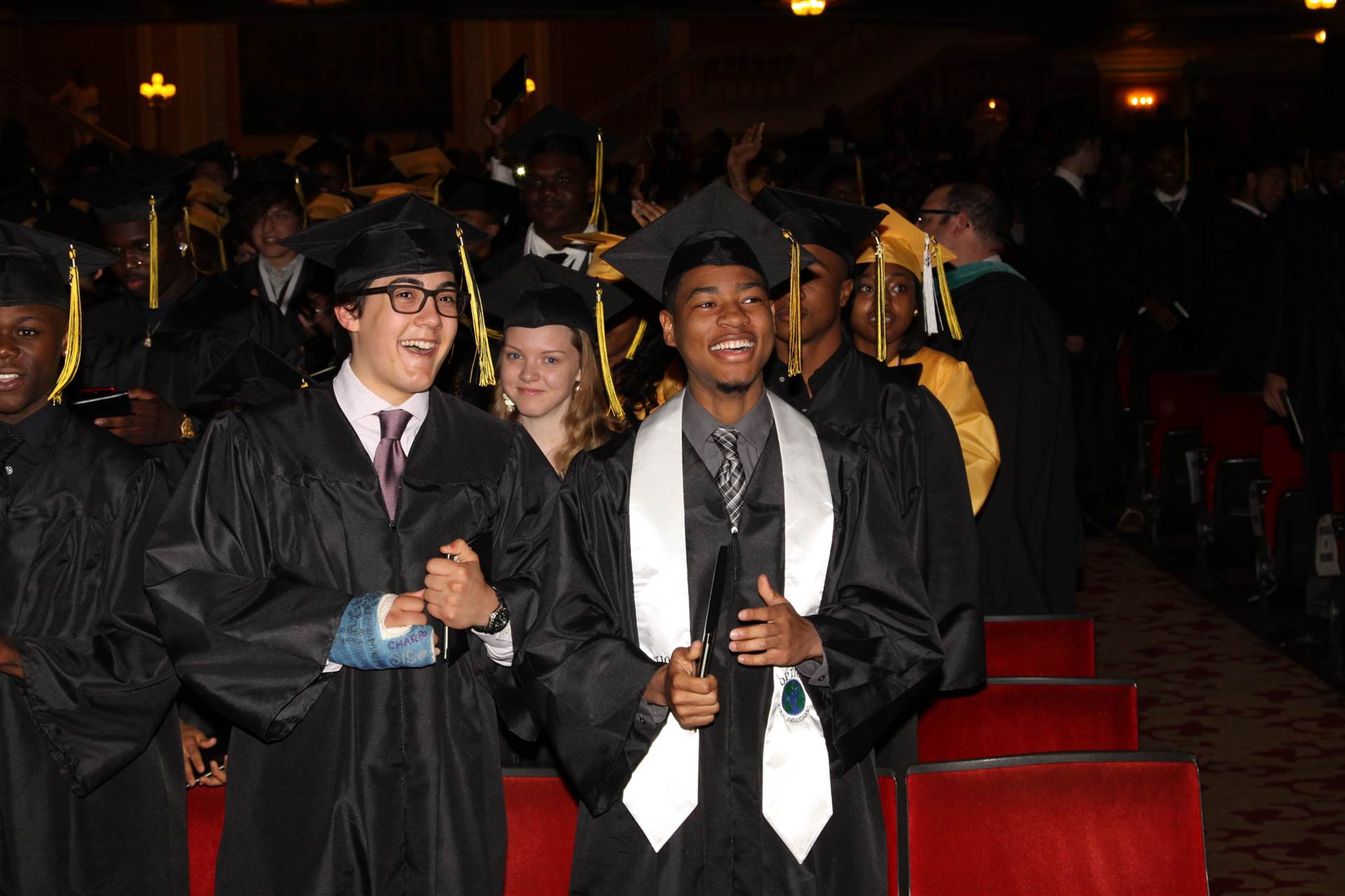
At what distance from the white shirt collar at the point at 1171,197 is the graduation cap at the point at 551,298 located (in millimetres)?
7264

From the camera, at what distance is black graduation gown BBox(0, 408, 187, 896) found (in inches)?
118

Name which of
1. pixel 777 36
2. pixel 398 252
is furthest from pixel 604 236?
pixel 777 36

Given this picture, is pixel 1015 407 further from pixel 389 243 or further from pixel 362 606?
pixel 362 606

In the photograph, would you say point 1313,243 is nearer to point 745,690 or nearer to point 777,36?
point 745,690

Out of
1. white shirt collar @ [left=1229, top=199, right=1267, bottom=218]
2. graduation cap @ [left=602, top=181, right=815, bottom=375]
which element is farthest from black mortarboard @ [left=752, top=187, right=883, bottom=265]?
white shirt collar @ [left=1229, top=199, right=1267, bottom=218]

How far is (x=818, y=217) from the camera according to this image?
3920 mm

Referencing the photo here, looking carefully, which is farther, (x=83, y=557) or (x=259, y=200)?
(x=259, y=200)

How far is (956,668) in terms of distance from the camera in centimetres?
344

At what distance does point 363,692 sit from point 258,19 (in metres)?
16.4

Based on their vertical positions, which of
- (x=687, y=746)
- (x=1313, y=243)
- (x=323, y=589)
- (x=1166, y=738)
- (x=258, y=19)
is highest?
(x=258, y=19)

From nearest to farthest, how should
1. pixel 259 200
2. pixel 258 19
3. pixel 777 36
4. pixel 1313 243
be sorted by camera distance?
pixel 259 200
pixel 1313 243
pixel 258 19
pixel 777 36

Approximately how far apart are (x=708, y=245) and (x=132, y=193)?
2684mm

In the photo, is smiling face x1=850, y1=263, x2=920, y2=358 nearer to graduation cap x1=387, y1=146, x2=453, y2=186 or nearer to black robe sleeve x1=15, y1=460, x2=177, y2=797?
black robe sleeve x1=15, y1=460, x2=177, y2=797

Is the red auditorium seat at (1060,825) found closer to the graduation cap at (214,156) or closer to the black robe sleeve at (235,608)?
the black robe sleeve at (235,608)
